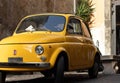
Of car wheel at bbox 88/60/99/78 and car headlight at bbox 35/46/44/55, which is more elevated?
car headlight at bbox 35/46/44/55

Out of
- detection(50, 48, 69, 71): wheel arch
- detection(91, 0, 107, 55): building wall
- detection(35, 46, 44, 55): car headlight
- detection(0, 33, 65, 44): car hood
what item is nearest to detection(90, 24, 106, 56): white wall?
detection(91, 0, 107, 55): building wall

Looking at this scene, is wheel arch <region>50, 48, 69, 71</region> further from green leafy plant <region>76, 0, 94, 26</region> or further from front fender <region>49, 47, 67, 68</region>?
green leafy plant <region>76, 0, 94, 26</region>

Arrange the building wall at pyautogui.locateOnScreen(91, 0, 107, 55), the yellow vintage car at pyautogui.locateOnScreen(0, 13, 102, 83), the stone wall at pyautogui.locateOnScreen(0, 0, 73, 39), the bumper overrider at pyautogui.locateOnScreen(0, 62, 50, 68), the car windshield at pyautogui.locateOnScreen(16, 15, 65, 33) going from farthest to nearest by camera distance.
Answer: the building wall at pyautogui.locateOnScreen(91, 0, 107, 55) → the stone wall at pyautogui.locateOnScreen(0, 0, 73, 39) → the car windshield at pyautogui.locateOnScreen(16, 15, 65, 33) → the yellow vintage car at pyautogui.locateOnScreen(0, 13, 102, 83) → the bumper overrider at pyautogui.locateOnScreen(0, 62, 50, 68)

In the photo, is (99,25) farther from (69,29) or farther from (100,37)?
(69,29)

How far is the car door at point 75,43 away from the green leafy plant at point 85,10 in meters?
17.3

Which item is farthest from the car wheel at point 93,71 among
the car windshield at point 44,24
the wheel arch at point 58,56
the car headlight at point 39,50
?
the car headlight at point 39,50

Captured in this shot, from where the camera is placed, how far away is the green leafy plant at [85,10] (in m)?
31.3

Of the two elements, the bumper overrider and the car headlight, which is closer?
the bumper overrider

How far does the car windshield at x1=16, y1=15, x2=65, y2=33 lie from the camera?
1252cm

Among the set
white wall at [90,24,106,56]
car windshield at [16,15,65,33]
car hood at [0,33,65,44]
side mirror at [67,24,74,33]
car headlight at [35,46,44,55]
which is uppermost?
car windshield at [16,15,65,33]

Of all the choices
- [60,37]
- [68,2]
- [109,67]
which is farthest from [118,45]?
[60,37]

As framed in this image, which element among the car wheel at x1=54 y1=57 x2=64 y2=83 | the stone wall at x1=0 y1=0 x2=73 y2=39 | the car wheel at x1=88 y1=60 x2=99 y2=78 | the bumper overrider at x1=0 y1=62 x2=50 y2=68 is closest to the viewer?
the bumper overrider at x1=0 y1=62 x2=50 y2=68

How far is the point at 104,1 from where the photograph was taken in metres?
31.3

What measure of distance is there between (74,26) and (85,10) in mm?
18223
